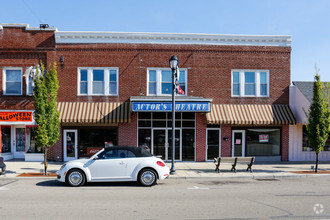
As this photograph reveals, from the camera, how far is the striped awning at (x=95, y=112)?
15.7 meters

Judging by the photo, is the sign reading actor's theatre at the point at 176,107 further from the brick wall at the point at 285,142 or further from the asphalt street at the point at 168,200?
the brick wall at the point at 285,142

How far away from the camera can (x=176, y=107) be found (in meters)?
15.8

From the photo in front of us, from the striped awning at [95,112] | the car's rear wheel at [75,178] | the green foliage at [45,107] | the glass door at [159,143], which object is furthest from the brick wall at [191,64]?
the car's rear wheel at [75,178]

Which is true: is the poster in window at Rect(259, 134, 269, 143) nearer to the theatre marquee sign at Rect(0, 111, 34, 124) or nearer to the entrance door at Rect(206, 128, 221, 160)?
the entrance door at Rect(206, 128, 221, 160)

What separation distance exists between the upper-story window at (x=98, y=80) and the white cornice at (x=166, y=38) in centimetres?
177

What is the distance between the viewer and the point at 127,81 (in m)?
16.8

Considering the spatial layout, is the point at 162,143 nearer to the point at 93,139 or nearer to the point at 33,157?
the point at 93,139

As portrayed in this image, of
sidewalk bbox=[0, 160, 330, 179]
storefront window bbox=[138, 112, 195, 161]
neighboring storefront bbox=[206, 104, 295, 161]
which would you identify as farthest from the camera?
storefront window bbox=[138, 112, 195, 161]

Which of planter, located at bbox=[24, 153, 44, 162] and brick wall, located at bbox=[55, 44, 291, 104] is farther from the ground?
brick wall, located at bbox=[55, 44, 291, 104]

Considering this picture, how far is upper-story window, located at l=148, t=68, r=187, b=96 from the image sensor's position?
17.0 metres

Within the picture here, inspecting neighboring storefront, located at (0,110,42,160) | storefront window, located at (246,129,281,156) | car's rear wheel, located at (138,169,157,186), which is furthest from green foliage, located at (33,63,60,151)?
storefront window, located at (246,129,281,156)

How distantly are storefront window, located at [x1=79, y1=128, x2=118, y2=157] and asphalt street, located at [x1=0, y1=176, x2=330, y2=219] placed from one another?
16.3ft

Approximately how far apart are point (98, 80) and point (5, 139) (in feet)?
22.6

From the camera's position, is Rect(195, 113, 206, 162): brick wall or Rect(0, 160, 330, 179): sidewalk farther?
Rect(195, 113, 206, 162): brick wall
